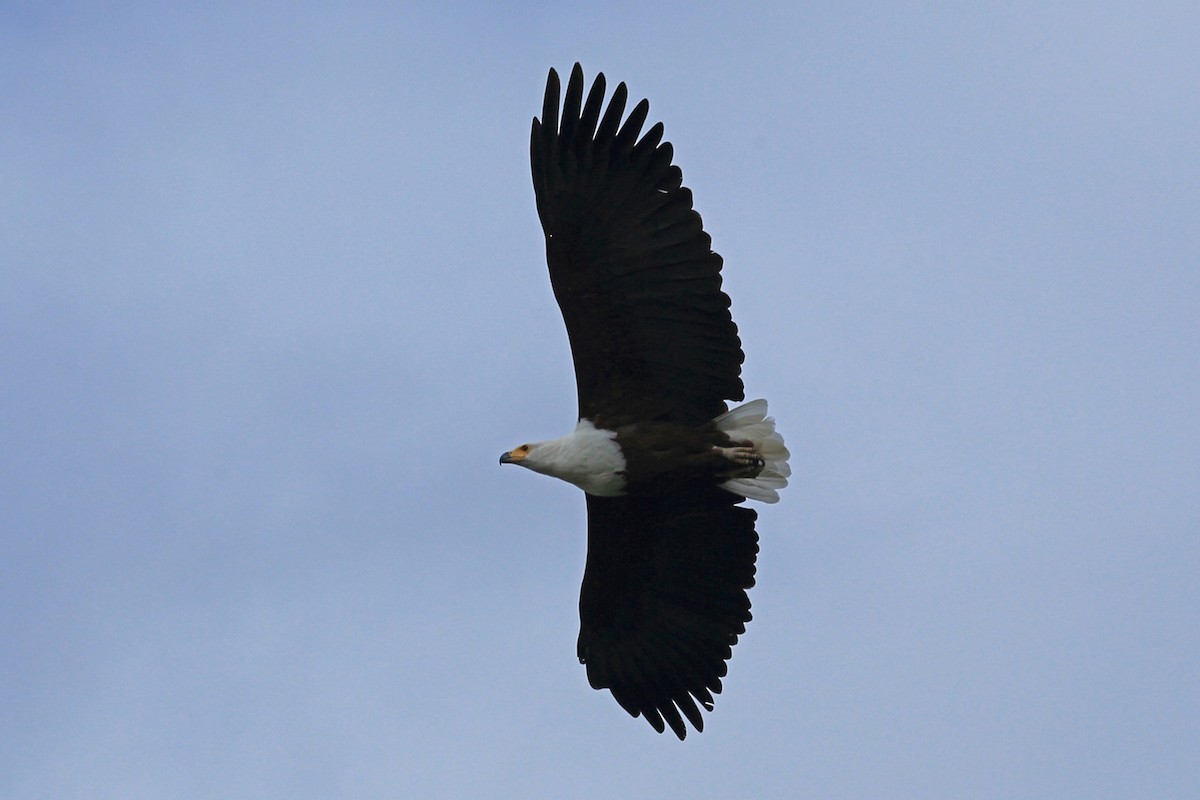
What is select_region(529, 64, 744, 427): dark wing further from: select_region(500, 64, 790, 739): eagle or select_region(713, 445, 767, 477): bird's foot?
select_region(713, 445, 767, 477): bird's foot

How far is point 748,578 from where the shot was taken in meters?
12.9

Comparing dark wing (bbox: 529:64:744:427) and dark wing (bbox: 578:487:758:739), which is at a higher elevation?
dark wing (bbox: 529:64:744:427)

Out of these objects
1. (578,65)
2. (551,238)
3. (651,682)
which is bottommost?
(651,682)

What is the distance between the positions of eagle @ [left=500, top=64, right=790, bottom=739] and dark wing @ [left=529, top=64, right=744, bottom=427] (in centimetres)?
1

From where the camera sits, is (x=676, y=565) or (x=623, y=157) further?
(x=676, y=565)

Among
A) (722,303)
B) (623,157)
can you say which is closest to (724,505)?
(722,303)

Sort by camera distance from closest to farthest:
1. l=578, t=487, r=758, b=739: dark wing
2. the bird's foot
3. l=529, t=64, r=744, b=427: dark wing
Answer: l=529, t=64, r=744, b=427: dark wing, the bird's foot, l=578, t=487, r=758, b=739: dark wing

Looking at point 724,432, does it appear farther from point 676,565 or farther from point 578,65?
point 578,65

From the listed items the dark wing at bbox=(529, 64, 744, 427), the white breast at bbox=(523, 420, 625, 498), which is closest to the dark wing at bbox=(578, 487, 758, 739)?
the white breast at bbox=(523, 420, 625, 498)

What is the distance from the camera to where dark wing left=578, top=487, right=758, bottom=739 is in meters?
12.8

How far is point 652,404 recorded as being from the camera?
12.4 m

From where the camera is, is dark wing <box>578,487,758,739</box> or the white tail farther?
dark wing <box>578,487,758,739</box>

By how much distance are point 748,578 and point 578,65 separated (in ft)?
13.5

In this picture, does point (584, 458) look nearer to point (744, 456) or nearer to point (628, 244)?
point (744, 456)
